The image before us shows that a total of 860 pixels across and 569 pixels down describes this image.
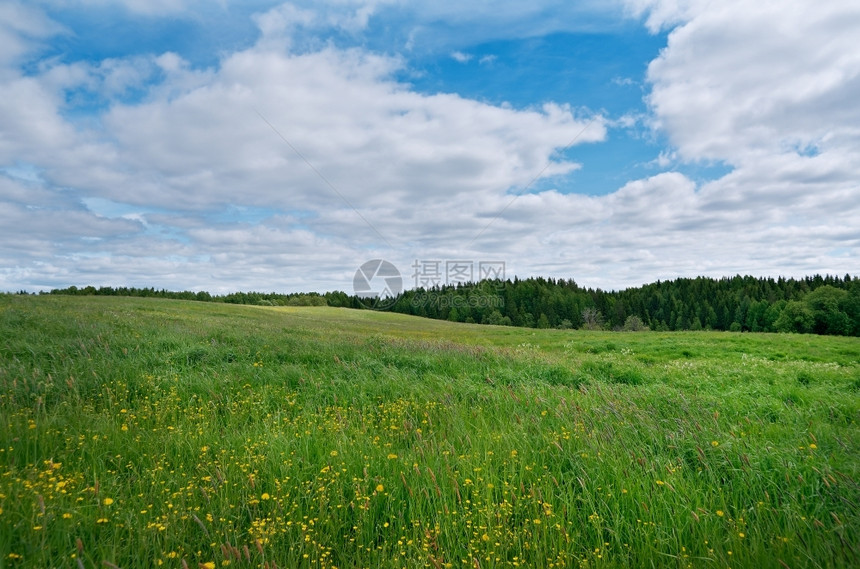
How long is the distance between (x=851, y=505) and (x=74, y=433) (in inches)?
321

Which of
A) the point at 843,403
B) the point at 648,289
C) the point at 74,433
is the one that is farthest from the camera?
the point at 648,289

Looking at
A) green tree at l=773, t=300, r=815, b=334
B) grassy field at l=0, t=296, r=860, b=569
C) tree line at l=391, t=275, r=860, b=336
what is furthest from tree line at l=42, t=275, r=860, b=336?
grassy field at l=0, t=296, r=860, b=569

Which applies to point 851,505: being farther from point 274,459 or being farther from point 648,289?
point 648,289

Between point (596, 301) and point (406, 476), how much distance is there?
427 ft

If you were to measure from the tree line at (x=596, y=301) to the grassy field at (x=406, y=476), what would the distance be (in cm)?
7820

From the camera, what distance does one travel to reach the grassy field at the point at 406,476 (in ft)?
10.6

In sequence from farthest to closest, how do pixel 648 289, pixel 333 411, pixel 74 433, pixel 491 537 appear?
pixel 648 289 < pixel 333 411 < pixel 74 433 < pixel 491 537

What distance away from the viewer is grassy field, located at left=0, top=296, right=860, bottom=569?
3.22 meters

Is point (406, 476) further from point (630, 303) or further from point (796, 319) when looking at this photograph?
point (630, 303)

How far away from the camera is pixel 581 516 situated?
3797 millimetres

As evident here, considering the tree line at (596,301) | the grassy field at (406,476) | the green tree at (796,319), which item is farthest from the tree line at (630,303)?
the grassy field at (406,476)

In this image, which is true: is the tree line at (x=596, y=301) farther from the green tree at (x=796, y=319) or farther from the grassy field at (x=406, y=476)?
the grassy field at (x=406, y=476)

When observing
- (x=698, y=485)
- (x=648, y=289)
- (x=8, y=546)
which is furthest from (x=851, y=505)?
(x=648, y=289)

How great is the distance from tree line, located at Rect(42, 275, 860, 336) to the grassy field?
78.2 m
